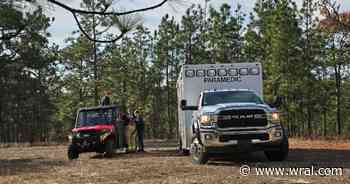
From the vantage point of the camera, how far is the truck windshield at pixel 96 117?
2039 cm

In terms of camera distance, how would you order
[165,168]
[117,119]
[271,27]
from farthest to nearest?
[271,27] → [117,119] → [165,168]

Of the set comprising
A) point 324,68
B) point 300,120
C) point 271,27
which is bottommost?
point 300,120

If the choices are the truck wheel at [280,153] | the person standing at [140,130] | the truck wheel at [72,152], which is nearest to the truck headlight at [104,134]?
the truck wheel at [72,152]

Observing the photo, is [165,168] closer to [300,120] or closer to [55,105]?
[300,120]

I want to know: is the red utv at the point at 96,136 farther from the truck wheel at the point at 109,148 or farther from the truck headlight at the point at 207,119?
the truck headlight at the point at 207,119

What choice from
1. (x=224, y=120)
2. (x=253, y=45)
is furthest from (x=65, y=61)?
(x=224, y=120)

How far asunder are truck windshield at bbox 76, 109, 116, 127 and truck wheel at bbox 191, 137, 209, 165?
21.5ft

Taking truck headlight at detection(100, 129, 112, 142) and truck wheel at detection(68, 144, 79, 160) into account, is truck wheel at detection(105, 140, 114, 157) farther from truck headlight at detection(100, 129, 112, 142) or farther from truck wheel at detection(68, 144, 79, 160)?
truck wheel at detection(68, 144, 79, 160)

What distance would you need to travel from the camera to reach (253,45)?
1880 inches

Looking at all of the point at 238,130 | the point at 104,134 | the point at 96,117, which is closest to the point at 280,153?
the point at 238,130

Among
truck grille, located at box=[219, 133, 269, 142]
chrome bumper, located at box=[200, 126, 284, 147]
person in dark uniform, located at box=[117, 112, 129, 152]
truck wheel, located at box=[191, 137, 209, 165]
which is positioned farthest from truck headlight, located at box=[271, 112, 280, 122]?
person in dark uniform, located at box=[117, 112, 129, 152]

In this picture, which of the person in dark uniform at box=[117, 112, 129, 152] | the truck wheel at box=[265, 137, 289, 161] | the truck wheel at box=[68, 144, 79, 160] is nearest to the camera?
the truck wheel at box=[265, 137, 289, 161]

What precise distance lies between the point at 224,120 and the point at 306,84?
108 ft

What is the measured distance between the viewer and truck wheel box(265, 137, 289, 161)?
13.9m
